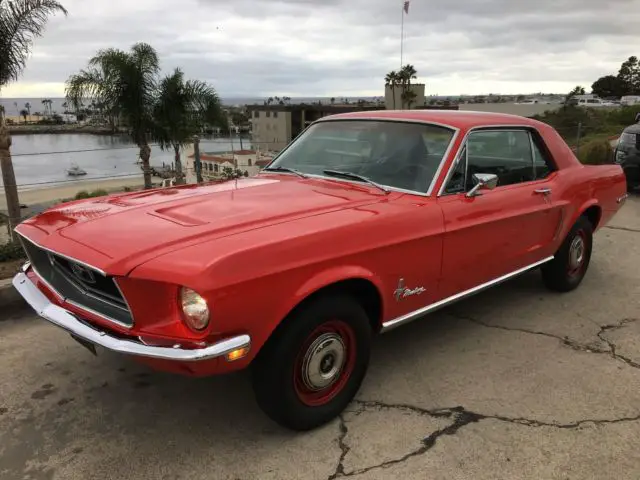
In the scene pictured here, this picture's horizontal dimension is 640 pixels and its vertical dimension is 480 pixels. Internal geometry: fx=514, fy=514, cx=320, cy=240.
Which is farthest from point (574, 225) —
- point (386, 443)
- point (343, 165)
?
point (386, 443)

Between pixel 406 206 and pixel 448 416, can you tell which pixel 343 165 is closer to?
pixel 406 206

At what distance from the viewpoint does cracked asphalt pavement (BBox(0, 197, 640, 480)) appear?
244 cm

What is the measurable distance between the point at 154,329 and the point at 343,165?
193cm

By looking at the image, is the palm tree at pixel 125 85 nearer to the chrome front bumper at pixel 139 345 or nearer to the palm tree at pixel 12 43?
the palm tree at pixel 12 43

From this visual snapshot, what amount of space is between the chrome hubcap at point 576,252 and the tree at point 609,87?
308ft

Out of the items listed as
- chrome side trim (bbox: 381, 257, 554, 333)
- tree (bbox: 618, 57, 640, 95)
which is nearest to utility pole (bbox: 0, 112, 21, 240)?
chrome side trim (bbox: 381, 257, 554, 333)

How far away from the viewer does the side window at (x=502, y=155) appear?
357 cm

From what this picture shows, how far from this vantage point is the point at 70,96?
933 centimetres

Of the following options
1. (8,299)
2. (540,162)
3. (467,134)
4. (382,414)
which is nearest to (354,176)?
(467,134)

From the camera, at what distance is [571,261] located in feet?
15.4

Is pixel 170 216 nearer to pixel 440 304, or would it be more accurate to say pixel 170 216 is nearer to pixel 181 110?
pixel 440 304

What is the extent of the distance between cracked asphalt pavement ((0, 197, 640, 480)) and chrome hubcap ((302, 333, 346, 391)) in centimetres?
28

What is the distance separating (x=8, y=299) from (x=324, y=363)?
116 inches

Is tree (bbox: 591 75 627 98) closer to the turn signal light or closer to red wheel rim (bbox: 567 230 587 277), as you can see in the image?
red wheel rim (bbox: 567 230 587 277)
